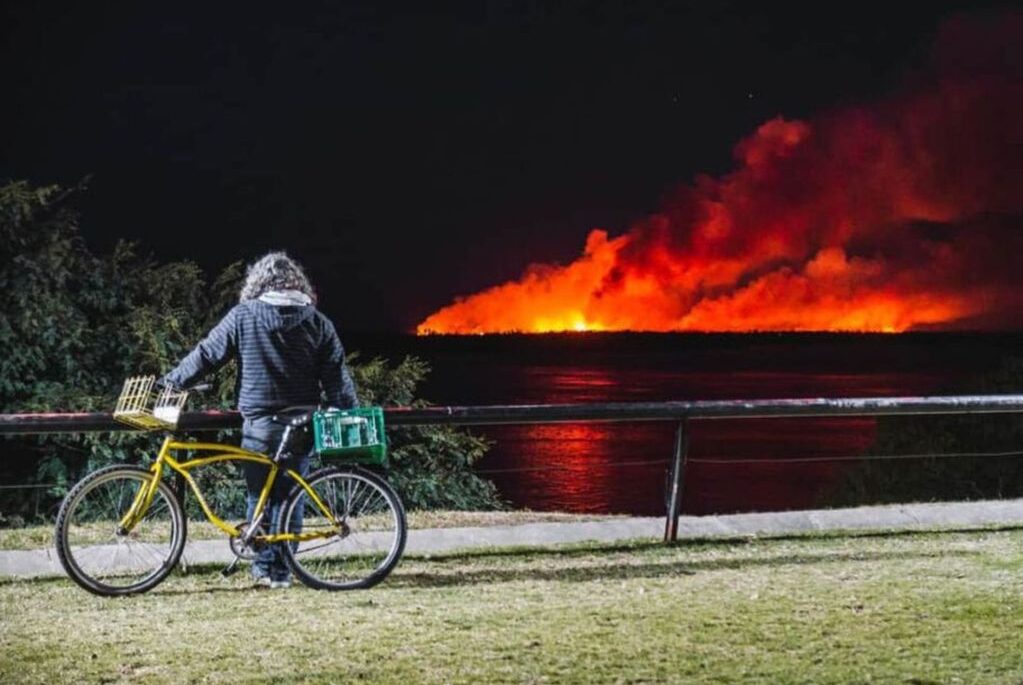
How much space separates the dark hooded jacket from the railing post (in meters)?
Result: 2.65

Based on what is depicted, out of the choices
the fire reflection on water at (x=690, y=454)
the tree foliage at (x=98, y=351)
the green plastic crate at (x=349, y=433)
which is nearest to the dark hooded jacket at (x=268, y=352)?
the green plastic crate at (x=349, y=433)

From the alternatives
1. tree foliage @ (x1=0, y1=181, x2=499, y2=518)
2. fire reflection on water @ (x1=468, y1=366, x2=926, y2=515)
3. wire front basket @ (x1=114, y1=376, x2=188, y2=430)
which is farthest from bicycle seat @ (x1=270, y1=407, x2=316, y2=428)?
tree foliage @ (x1=0, y1=181, x2=499, y2=518)

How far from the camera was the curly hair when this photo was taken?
27.4 ft

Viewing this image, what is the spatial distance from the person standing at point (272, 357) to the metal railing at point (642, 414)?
1.82 ft

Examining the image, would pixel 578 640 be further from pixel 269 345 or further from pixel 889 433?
pixel 889 433

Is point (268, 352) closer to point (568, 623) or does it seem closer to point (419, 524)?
point (568, 623)

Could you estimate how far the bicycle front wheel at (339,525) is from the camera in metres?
8.30

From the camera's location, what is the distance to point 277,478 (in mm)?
8375

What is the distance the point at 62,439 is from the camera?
47.0 feet

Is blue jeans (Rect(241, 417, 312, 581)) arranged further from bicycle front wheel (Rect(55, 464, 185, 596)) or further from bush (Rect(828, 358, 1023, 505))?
bush (Rect(828, 358, 1023, 505))

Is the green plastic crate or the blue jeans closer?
the green plastic crate

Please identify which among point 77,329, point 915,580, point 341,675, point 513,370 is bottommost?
point 341,675

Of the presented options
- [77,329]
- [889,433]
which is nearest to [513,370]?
[889,433]

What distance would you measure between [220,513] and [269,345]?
6.04 m
